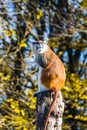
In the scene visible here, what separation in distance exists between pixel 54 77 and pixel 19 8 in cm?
471

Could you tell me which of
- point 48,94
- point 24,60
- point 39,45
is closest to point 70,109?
point 24,60

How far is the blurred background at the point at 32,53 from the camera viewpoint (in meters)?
8.05

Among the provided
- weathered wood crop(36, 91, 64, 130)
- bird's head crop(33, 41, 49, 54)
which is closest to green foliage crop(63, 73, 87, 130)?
bird's head crop(33, 41, 49, 54)

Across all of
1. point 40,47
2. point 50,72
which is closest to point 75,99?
point 40,47

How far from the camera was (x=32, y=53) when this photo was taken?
8.12m

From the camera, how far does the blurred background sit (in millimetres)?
8055

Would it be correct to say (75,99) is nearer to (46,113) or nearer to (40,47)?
(40,47)

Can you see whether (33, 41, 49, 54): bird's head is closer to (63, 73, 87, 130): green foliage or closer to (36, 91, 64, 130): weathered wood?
(36, 91, 64, 130): weathered wood

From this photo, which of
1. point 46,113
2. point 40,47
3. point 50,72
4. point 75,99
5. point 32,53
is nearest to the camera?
point 46,113

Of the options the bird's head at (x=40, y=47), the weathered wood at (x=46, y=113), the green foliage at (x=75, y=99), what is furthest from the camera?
the green foliage at (x=75, y=99)

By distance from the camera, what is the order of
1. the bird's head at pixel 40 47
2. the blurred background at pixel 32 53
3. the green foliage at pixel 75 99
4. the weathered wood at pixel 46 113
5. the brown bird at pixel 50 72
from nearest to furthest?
1. the weathered wood at pixel 46 113
2. the brown bird at pixel 50 72
3. the bird's head at pixel 40 47
4. the blurred background at pixel 32 53
5. the green foliage at pixel 75 99

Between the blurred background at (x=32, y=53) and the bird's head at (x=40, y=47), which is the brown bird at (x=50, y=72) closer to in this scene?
the bird's head at (x=40, y=47)

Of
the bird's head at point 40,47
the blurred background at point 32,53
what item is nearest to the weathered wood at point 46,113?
the bird's head at point 40,47


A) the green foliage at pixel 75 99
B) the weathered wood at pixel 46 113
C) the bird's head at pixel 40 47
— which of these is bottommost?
the green foliage at pixel 75 99
